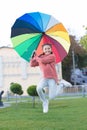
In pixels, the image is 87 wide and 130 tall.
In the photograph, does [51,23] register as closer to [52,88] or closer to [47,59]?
[47,59]

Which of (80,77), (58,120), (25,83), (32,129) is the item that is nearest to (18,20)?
(58,120)

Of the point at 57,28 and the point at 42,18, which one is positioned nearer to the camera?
the point at 42,18

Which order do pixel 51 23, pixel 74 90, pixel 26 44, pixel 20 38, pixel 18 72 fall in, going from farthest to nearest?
1. pixel 18 72
2. pixel 74 90
3. pixel 20 38
4. pixel 26 44
5. pixel 51 23

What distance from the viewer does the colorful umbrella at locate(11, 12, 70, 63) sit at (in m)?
13.7

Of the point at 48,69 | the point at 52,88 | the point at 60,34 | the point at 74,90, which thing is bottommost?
the point at 74,90

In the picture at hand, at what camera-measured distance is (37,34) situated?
537 inches

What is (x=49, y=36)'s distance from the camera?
13.7 m

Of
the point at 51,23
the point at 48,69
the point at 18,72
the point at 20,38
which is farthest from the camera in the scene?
the point at 18,72

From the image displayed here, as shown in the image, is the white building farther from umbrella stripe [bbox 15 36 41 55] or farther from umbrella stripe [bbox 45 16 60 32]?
umbrella stripe [bbox 45 16 60 32]

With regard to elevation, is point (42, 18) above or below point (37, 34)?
above

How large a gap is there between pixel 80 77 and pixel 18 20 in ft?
149

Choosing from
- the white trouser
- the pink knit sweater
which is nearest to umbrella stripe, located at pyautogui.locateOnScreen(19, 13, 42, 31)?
the pink knit sweater

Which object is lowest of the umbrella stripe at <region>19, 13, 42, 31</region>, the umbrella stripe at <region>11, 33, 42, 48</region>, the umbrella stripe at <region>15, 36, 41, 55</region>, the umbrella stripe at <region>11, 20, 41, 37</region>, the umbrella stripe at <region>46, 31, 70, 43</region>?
the umbrella stripe at <region>15, 36, 41, 55</region>

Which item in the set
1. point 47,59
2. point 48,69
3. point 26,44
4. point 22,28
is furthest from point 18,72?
point 47,59
